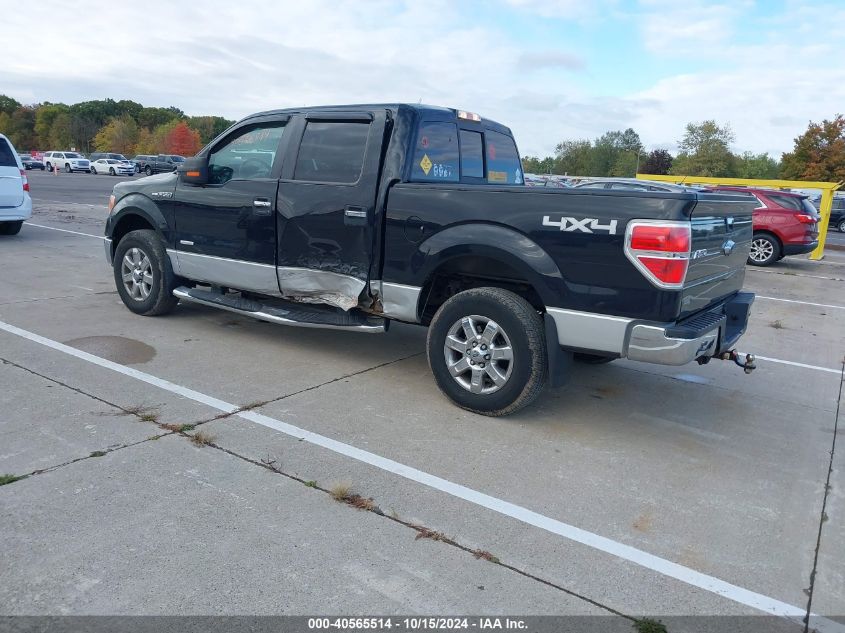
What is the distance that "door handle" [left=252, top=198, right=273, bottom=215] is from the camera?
581 cm

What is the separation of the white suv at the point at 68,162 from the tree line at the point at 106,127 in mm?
27732

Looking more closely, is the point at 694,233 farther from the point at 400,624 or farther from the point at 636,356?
the point at 400,624

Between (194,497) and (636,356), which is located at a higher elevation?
(636,356)

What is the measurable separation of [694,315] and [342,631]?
10.0ft

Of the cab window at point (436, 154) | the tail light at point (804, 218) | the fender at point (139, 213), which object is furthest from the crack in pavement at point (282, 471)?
the tail light at point (804, 218)

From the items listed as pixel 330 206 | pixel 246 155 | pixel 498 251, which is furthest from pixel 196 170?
pixel 498 251

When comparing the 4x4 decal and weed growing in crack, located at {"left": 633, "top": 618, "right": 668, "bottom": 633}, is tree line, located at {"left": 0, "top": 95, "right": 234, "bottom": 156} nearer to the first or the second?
the 4x4 decal

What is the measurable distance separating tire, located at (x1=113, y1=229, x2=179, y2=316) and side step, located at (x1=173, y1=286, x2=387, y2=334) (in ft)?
1.72

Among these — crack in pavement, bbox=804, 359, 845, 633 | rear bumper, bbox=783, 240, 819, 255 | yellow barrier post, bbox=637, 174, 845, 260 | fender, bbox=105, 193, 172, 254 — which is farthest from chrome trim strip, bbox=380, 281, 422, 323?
yellow barrier post, bbox=637, 174, 845, 260

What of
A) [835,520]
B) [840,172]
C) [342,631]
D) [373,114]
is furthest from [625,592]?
[840,172]

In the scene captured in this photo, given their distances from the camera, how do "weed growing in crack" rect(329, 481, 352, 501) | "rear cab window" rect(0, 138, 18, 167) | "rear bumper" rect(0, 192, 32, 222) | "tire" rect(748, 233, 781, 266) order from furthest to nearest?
"tire" rect(748, 233, 781, 266), "rear bumper" rect(0, 192, 32, 222), "rear cab window" rect(0, 138, 18, 167), "weed growing in crack" rect(329, 481, 352, 501)

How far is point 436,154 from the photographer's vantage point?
5590 mm

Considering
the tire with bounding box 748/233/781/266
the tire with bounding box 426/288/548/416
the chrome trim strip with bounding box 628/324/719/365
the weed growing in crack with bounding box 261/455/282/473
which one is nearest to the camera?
the weed growing in crack with bounding box 261/455/282/473

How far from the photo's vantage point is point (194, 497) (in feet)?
11.6
